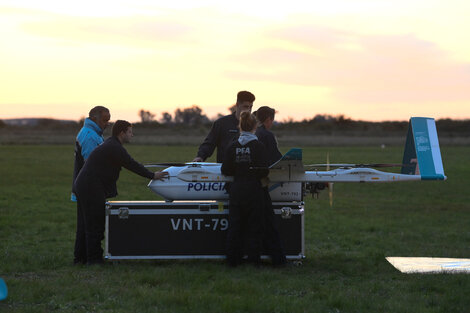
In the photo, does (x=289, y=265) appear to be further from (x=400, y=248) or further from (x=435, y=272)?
(x=400, y=248)

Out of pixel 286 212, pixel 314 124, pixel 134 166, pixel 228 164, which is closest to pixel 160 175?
pixel 134 166

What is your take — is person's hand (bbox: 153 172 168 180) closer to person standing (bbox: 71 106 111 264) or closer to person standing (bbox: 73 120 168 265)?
person standing (bbox: 73 120 168 265)

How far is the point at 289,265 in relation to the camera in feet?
26.9

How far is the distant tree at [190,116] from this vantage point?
353 ft

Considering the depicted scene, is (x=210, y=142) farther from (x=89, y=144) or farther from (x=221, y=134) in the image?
(x=89, y=144)

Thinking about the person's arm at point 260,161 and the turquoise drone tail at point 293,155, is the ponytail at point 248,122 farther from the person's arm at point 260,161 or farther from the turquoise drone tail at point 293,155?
the turquoise drone tail at point 293,155

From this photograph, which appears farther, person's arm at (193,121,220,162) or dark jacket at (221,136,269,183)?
person's arm at (193,121,220,162)

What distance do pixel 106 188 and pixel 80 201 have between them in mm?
361

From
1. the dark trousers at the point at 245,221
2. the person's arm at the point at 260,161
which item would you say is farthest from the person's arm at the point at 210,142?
the person's arm at the point at 260,161

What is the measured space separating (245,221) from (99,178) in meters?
1.91

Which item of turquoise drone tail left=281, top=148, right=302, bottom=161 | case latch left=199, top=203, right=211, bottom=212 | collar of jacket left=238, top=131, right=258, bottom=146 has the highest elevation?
collar of jacket left=238, top=131, right=258, bottom=146

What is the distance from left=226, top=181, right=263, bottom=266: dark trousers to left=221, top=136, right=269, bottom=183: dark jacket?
102 mm

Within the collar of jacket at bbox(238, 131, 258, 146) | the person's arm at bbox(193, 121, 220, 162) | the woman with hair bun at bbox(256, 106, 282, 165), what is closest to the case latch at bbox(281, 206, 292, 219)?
the woman with hair bun at bbox(256, 106, 282, 165)

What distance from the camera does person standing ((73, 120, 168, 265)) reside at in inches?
313
